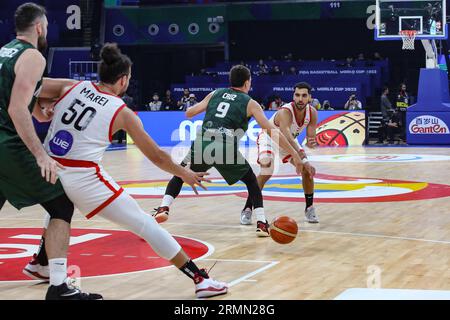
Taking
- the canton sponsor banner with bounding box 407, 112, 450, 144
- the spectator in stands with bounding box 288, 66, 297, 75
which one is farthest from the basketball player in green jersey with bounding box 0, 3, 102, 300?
the spectator in stands with bounding box 288, 66, 297, 75

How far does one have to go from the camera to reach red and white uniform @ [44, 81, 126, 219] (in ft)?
15.9

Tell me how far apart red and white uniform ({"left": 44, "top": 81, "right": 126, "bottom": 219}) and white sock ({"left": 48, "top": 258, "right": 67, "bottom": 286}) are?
353 millimetres

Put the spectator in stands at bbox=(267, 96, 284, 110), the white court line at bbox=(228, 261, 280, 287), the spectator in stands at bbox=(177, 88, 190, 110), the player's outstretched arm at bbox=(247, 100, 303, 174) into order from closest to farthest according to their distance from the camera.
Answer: the white court line at bbox=(228, 261, 280, 287), the player's outstretched arm at bbox=(247, 100, 303, 174), the spectator in stands at bbox=(267, 96, 284, 110), the spectator in stands at bbox=(177, 88, 190, 110)

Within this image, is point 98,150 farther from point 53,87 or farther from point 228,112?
point 228,112

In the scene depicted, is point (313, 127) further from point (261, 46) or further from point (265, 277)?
point (261, 46)

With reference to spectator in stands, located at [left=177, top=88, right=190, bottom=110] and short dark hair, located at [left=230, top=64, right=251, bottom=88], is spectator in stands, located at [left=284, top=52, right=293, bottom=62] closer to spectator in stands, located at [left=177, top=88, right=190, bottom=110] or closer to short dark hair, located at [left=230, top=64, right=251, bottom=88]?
spectator in stands, located at [left=177, top=88, right=190, bottom=110]

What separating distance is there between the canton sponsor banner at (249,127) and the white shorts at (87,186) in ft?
54.7

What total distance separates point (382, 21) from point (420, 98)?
242 cm

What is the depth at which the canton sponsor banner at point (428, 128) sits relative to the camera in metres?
21.9

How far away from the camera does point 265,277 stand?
18.6 feet

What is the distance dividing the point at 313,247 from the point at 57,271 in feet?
9.50

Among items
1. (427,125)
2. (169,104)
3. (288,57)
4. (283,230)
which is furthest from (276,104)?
(283,230)

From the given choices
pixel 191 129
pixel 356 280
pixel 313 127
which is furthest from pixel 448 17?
pixel 356 280

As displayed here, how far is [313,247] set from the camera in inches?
277
